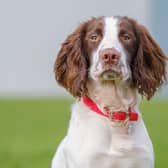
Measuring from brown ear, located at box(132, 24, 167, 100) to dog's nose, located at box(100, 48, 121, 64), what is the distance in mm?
453

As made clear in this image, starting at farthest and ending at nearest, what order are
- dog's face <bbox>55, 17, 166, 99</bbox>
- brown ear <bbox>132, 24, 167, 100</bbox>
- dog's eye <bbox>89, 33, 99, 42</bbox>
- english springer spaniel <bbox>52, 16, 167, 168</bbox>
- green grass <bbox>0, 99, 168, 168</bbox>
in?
green grass <bbox>0, 99, 168, 168</bbox> → brown ear <bbox>132, 24, 167, 100</bbox> → dog's eye <bbox>89, 33, 99, 42</bbox> → english springer spaniel <bbox>52, 16, 167, 168</bbox> → dog's face <bbox>55, 17, 166, 99</bbox>

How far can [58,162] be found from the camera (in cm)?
804

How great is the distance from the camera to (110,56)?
24.8ft

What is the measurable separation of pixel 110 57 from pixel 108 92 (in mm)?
479

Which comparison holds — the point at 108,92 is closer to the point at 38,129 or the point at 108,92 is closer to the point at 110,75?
the point at 110,75

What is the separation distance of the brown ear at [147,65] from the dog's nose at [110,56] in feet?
1.49

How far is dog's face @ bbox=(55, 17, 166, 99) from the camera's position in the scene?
303 inches

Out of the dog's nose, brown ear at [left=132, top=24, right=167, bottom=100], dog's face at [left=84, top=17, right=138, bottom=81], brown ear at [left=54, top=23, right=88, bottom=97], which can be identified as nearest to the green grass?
brown ear at [left=132, top=24, right=167, bottom=100]

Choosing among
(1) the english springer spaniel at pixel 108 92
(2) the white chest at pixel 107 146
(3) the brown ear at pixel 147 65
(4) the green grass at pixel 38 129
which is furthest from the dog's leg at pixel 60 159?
(4) the green grass at pixel 38 129

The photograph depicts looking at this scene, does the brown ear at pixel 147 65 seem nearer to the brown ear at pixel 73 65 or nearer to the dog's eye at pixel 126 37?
the dog's eye at pixel 126 37

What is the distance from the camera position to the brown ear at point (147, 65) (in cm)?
805

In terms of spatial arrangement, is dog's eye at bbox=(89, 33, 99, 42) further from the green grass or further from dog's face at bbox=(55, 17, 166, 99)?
the green grass

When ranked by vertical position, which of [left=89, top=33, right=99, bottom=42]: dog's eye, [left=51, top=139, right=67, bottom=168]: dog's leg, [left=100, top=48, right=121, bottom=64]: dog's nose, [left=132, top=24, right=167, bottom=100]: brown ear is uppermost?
[left=89, top=33, right=99, bottom=42]: dog's eye

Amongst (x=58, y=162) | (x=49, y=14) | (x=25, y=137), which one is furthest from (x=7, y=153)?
(x=49, y=14)
